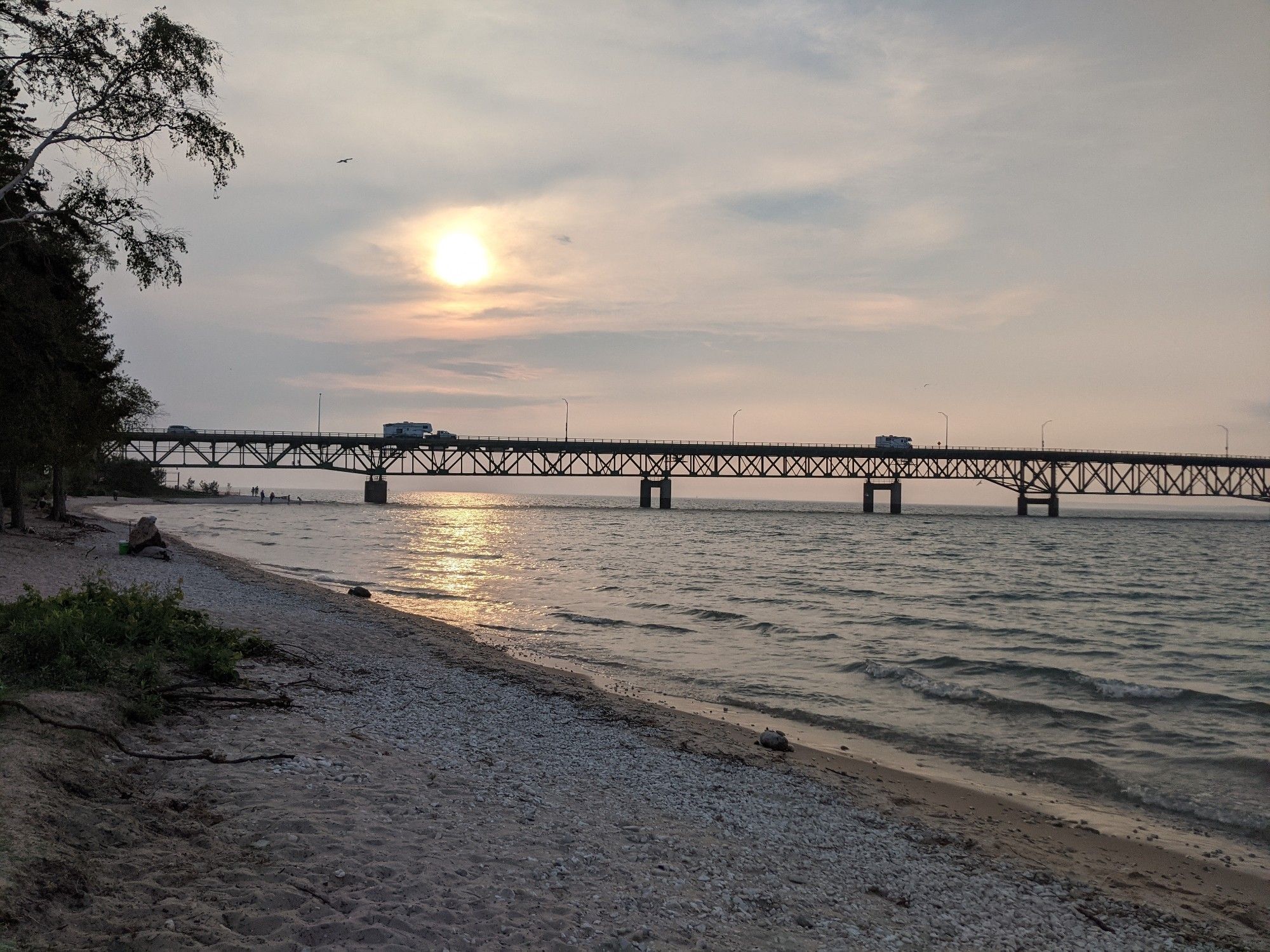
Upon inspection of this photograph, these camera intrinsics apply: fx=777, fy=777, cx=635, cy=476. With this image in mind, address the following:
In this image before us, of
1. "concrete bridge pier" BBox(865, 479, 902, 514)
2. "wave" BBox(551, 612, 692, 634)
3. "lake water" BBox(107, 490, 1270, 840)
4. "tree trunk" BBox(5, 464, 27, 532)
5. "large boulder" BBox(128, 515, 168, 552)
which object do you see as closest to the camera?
"lake water" BBox(107, 490, 1270, 840)

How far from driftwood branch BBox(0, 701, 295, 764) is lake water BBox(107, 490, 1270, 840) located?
9538mm

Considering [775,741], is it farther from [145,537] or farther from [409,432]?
[409,432]

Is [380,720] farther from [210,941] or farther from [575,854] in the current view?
[210,941]

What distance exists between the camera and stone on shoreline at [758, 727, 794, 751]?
1152 cm

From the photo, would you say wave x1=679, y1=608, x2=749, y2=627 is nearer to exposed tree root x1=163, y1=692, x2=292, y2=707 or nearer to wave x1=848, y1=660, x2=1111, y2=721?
wave x1=848, y1=660, x2=1111, y2=721

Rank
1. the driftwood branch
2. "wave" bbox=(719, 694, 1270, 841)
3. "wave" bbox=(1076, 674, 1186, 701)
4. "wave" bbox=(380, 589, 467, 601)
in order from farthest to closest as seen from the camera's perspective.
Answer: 1. "wave" bbox=(380, 589, 467, 601)
2. "wave" bbox=(1076, 674, 1186, 701)
3. "wave" bbox=(719, 694, 1270, 841)
4. the driftwood branch

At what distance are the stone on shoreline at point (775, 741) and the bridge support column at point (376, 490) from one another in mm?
140275

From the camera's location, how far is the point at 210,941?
14.7 ft

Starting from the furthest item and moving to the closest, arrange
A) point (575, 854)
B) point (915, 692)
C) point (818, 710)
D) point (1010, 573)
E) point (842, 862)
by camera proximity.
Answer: point (1010, 573) < point (915, 692) < point (818, 710) < point (842, 862) < point (575, 854)

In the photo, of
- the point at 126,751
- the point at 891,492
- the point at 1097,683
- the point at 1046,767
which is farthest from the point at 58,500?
the point at 891,492

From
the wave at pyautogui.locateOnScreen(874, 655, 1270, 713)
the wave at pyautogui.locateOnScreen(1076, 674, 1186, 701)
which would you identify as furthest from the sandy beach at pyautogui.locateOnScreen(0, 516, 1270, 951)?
the wave at pyautogui.locateOnScreen(874, 655, 1270, 713)

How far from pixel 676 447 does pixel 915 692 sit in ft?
417

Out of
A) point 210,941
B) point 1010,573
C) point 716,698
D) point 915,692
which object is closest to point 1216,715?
point 915,692

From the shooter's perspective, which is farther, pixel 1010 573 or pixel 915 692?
pixel 1010 573
